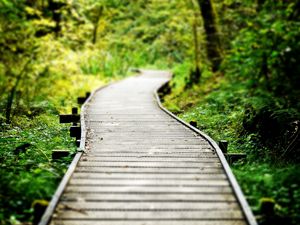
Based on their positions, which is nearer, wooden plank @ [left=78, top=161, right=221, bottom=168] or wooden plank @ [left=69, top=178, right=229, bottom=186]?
wooden plank @ [left=69, top=178, right=229, bottom=186]

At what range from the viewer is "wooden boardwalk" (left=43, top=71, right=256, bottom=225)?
5447 mm

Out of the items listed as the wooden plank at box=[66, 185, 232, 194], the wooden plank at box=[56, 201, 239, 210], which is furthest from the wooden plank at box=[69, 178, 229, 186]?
the wooden plank at box=[56, 201, 239, 210]

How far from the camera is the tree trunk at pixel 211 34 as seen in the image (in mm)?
19562

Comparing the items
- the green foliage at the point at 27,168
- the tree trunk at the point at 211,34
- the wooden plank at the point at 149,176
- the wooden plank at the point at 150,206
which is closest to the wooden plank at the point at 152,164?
the wooden plank at the point at 149,176

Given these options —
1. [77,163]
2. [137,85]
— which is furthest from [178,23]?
[77,163]

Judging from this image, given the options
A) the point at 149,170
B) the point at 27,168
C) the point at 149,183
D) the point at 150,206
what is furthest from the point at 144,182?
the point at 27,168

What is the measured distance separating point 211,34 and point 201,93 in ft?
11.4

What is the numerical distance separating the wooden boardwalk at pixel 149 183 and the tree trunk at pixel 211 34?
1064 centimetres

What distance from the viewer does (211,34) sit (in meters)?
19.8

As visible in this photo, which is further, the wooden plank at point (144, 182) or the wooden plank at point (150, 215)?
the wooden plank at point (144, 182)

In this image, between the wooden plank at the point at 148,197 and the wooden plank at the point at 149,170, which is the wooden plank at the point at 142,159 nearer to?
the wooden plank at the point at 149,170

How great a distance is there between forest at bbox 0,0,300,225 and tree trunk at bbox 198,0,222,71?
0.05 m

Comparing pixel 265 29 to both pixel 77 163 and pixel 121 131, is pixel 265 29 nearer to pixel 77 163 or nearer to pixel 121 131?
pixel 121 131

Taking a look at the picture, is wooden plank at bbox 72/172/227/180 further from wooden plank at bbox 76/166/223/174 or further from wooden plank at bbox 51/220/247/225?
wooden plank at bbox 51/220/247/225
